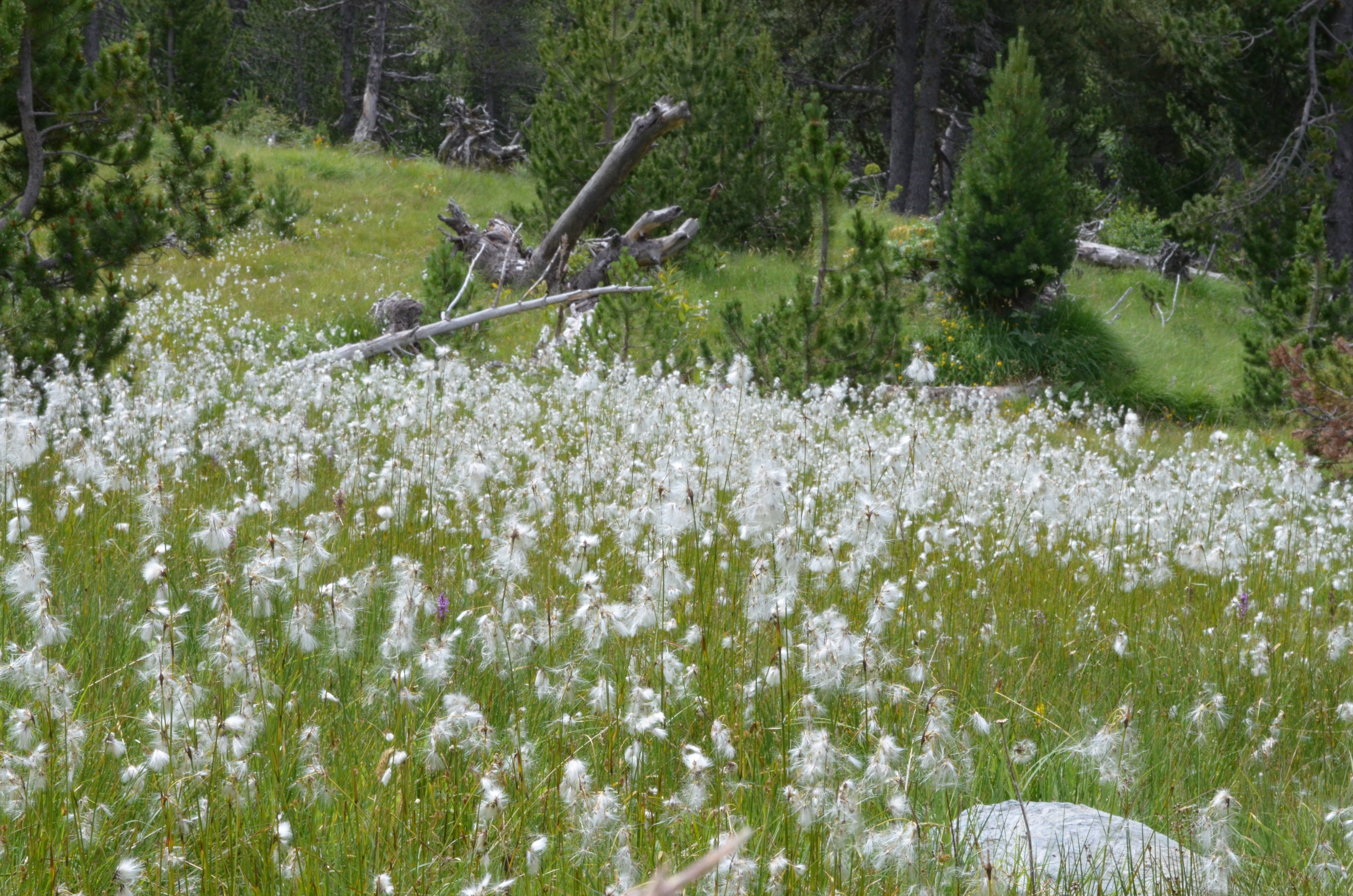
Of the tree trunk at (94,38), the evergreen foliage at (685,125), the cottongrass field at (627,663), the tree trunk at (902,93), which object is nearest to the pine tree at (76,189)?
the cottongrass field at (627,663)

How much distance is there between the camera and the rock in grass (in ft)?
6.33

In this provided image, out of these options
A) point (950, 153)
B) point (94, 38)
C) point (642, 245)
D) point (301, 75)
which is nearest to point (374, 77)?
point (301, 75)

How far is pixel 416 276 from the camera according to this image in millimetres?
14422

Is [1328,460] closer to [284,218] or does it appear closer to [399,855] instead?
[399,855]

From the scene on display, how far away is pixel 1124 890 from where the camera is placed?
195 centimetres

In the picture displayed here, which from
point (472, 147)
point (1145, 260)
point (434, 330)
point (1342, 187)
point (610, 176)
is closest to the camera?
point (434, 330)

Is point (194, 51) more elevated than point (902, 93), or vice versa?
point (194, 51)

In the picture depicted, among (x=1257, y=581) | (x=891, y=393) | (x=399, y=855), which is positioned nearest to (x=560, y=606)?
(x=399, y=855)

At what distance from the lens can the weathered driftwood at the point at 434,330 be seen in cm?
805

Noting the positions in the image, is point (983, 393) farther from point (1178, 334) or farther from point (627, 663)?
point (627, 663)

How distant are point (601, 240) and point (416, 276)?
306 centimetres

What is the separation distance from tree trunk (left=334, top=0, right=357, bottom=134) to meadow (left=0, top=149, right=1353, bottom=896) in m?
26.0

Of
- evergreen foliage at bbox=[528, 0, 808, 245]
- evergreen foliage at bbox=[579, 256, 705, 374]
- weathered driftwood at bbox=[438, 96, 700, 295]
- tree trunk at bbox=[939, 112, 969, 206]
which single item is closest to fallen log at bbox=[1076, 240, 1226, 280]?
evergreen foliage at bbox=[528, 0, 808, 245]

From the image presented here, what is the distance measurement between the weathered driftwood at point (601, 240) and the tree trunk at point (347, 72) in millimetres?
17565
